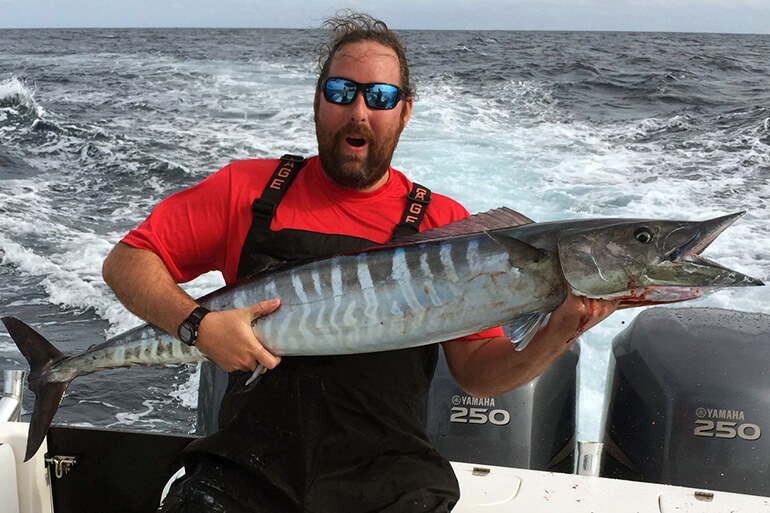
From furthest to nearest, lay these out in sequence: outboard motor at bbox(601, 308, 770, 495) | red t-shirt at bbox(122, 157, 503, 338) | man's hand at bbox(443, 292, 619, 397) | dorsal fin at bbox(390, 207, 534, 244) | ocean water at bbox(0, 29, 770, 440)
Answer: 1. ocean water at bbox(0, 29, 770, 440)
2. outboard motor at bbox(601, 308, 770, 495)
3. red t-shirt at bbox(122, 157, 503, 338)
4. dorsal fin at bbox(390, 207, 534, 244)
5. man's hand at bbox(443, 292, 619, 397)

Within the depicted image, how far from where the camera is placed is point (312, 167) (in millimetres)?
2623

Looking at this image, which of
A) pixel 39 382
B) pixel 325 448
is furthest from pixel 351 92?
pixel 39 382

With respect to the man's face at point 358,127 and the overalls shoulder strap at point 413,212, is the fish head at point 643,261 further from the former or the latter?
the man's face at point 358,127

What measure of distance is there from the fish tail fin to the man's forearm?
1.07 ft

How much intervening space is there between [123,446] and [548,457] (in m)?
1.66

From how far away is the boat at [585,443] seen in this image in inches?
104

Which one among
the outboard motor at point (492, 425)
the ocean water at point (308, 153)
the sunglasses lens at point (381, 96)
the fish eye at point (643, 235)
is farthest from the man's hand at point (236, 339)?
the ocean water at point (308, 153)

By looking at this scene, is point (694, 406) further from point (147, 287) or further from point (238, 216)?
point (147, 287)

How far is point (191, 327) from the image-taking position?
2.14 meters

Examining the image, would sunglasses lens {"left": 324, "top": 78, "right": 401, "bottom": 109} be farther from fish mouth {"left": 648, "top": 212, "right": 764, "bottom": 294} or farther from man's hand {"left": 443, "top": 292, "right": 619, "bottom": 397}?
fish mouth {"left": 648, "top": 212, "right": 764, "bottom": 294}

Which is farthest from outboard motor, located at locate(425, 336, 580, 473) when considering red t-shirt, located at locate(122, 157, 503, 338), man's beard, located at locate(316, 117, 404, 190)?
man's beard, located at locate(316, 117, 404, 190)

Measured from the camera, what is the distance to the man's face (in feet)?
8.15

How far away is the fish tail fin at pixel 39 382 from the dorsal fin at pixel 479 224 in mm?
1168

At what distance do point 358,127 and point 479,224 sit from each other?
1.96 ft
